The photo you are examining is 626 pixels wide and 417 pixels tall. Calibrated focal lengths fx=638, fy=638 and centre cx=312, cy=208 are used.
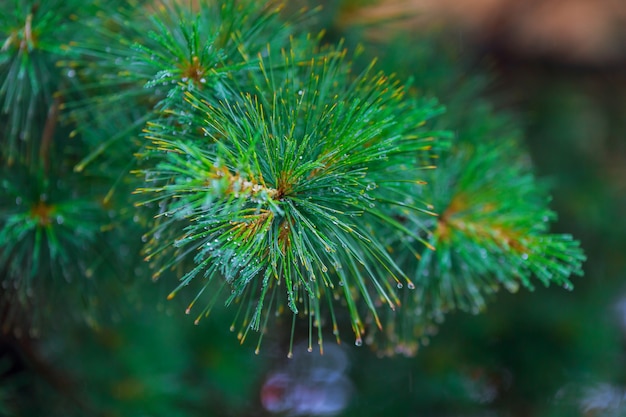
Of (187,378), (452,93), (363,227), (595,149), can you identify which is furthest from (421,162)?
(595,149)

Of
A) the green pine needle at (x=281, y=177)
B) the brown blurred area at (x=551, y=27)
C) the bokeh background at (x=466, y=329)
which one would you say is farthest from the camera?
the brown blurred area at (x=551, y=27)

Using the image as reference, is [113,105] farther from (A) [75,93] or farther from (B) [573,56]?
(B) [573,56]

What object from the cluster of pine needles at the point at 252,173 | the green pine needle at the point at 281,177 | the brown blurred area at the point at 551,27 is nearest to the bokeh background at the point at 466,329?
the brown blurred area at the point at 551,27

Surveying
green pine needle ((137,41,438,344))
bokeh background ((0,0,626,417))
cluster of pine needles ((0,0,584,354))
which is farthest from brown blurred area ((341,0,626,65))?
green pine needle ((137,41,438,344))

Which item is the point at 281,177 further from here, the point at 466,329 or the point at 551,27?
the point at 551,27

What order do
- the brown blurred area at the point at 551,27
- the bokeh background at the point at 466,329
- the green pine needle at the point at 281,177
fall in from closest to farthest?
the green pine needle at the point at 281,177 → the bokeh background at the point at 466,329 → the brown blurred area at the point at 551,27

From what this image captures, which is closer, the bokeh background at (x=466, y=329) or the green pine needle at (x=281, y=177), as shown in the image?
the green pine needle at (x=281, y=177)

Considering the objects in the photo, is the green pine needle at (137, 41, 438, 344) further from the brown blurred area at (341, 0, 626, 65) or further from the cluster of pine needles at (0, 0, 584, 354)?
the brown blurred area at (341, 0, 626, 65)

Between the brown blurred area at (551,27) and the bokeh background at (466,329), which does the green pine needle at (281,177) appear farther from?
the brown blurred area at (551,27)

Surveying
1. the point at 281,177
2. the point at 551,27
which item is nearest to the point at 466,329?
the point at 551,27
